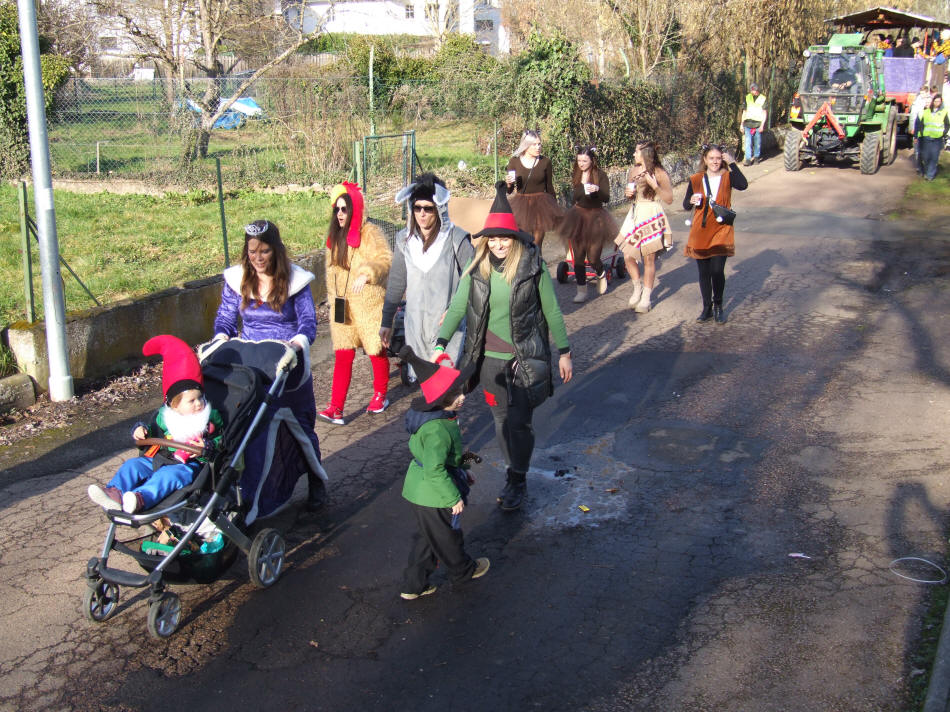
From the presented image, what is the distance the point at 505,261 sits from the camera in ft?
17.6

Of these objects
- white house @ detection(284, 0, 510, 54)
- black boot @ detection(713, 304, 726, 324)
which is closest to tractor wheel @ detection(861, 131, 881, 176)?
black boot @ detection(713, 304, 726, 324)

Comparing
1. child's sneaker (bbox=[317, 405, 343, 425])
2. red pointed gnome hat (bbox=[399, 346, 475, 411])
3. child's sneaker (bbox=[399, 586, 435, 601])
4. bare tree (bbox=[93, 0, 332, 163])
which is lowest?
child's sneaker (bbox=[399, 586, 435, 601])

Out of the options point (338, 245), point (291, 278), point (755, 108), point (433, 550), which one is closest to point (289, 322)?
point (291, 278)

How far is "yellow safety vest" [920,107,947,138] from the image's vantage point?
60.5ft

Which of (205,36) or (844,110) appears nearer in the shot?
(205,36)

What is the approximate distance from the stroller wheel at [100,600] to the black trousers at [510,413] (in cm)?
232

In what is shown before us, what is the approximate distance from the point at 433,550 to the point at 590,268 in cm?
653

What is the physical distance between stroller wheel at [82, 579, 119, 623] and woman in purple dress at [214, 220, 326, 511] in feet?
4.54

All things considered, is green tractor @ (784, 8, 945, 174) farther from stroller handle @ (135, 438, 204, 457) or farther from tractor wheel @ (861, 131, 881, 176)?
stroller handle @ (135, 438, 204, 457)

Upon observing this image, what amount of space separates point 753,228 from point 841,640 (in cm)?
1118

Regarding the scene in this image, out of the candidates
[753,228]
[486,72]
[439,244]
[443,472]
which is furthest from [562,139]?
[443,472]

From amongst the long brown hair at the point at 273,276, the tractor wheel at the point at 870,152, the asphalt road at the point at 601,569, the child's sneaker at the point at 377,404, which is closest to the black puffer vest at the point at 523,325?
the asphalt road at the point at 601,569

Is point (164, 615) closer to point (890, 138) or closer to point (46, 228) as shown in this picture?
point (46, 228)

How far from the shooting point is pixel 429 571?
15.2 feet
